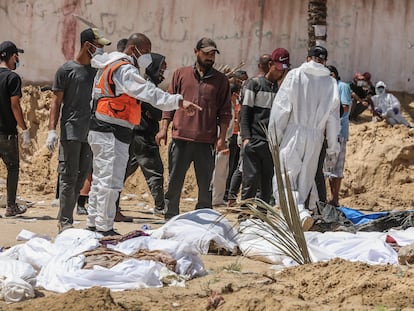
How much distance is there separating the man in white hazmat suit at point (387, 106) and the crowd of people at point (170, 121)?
19.4 ft

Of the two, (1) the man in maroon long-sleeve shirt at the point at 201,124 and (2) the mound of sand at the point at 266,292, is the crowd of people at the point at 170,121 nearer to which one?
(1) the man in maroon long-sleeve shirt at the point at 201,124

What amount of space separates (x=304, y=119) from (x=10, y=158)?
3.45 meters

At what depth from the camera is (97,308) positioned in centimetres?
561

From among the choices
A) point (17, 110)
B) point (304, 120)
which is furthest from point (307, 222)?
point (17, 110)

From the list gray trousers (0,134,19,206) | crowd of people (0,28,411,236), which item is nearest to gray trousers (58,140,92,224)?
crowd of people (0,28,411,236)

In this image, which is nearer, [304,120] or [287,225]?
[287,225]

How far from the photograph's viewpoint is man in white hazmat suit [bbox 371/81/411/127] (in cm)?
1656

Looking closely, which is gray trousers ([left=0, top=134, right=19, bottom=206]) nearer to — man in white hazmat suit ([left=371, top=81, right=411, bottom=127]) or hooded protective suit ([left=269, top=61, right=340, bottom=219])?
hooded protective suit ([left=269, top=61, right=340, bottom=219])

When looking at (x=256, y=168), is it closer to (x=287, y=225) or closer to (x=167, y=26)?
(x=287, y=225)

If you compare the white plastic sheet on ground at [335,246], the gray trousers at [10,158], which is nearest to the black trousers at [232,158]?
the gray trousers at [10,158]

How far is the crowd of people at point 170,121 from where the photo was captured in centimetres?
847

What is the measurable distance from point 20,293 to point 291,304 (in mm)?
1868

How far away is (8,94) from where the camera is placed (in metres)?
10.8

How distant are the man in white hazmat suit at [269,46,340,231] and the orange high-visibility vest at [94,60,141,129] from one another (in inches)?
68.3
